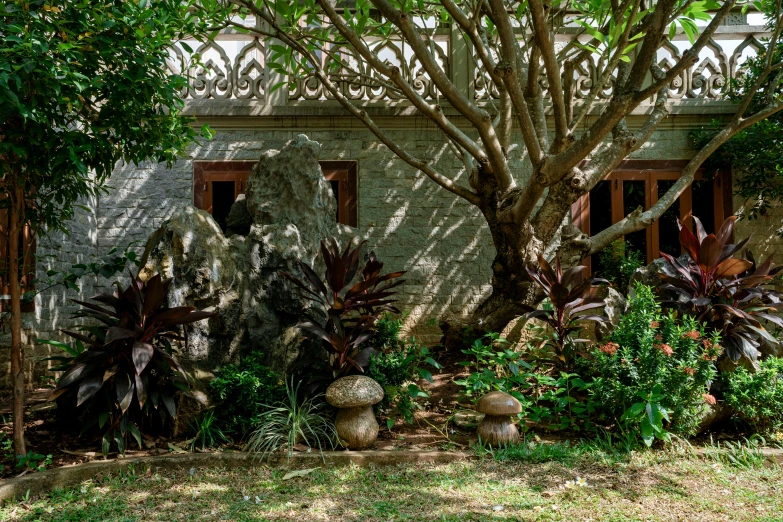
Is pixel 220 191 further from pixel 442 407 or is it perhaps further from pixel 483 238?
pixel 442 407

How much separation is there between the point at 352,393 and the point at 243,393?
2.88ft

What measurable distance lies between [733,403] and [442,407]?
7.68 ft

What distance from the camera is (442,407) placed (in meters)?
5.52

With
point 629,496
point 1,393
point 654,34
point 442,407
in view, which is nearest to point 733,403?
point 629,496

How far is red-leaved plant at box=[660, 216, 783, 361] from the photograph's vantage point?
5.23 meters

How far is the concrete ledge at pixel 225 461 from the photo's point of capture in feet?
13.4

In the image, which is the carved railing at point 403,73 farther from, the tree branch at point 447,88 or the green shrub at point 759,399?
the green shrub at point 759,399

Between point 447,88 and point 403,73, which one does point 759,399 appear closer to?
point 447,88

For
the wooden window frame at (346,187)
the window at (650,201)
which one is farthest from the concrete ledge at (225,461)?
the window at (650,201)

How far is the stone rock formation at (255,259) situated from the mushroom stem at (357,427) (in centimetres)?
90

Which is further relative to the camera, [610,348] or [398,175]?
[398,175]

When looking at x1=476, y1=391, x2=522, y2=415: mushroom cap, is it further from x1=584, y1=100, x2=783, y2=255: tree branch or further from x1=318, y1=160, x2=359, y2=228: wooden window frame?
x1=318, y1=160, x2=359, y2=228: wooden window frame

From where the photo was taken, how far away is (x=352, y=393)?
15.0ft

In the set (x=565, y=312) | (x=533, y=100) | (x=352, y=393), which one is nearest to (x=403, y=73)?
(x=533, y=100)
